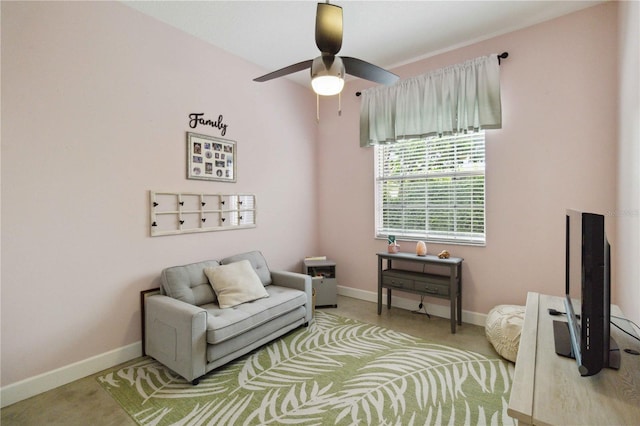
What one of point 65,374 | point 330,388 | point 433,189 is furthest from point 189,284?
point 433,189

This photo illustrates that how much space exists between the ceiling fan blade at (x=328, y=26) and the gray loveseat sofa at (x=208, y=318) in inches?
76.1

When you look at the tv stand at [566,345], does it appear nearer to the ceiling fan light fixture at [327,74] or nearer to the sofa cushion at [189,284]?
the ceiling fan light fixture at [327,74]

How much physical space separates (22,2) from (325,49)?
80.3 inches

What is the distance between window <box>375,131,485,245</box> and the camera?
10.4 feet

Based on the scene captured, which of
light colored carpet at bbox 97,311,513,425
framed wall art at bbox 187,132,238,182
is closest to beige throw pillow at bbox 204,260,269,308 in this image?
light colored carpet at bbox 97,311,513,425

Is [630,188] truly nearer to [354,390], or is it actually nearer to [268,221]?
[354,390]

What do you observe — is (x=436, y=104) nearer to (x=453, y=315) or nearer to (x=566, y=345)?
(x=453, y=315)

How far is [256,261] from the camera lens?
3.21 metres

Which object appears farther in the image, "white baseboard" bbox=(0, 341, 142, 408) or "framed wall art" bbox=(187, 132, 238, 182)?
"framed wall art" bbox=(187, 132, 238, 182)

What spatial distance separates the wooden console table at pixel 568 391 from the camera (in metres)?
0.91

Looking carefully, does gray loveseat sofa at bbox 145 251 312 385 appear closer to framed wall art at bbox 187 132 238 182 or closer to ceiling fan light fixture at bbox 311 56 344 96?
framed wall art at bbox 187 132 238 182

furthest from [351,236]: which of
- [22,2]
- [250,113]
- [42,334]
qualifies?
[22,2]

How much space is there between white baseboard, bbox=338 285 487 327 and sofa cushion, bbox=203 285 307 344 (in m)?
1.22

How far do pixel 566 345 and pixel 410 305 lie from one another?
227cm
